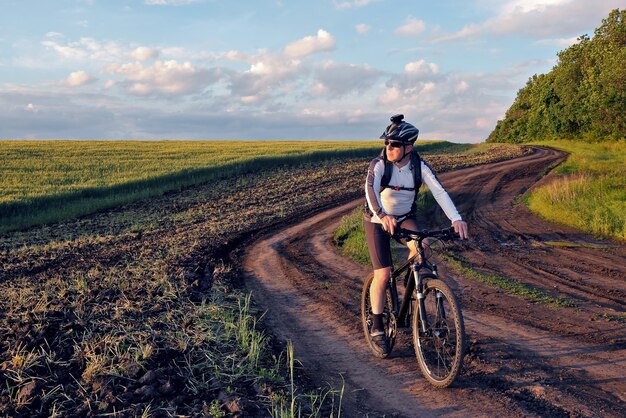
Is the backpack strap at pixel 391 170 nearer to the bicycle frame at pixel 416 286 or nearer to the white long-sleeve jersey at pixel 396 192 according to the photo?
the white long-sleeve jersey at pixel 396 192

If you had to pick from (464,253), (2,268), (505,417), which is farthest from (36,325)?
(464,253)

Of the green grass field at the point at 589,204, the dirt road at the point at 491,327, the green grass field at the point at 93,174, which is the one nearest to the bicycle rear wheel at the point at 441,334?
the dirt road at the point at 491,327

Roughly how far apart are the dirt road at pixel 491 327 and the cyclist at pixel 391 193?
2.73 feet

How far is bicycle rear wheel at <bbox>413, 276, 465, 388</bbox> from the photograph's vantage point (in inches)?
184

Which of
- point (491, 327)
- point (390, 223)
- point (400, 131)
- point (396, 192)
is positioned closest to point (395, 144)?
point (400, 131)

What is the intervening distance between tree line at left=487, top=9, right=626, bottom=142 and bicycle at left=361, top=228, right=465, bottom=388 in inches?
1420

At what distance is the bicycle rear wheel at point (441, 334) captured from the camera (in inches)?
184

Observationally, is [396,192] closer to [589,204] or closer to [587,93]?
[589,204]

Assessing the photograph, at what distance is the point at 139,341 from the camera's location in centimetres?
576

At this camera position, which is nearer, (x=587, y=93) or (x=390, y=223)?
(x=390, y=223)

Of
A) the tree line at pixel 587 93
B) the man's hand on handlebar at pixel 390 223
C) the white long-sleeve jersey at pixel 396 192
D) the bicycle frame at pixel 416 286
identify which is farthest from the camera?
the tree line at pixel 587 93

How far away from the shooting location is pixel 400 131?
5.18 m

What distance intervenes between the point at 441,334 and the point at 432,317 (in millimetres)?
183

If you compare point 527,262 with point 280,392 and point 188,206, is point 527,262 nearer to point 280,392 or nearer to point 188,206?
point 280,392
